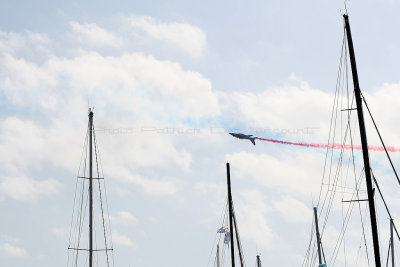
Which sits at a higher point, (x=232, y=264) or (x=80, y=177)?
(x=80, y=177)

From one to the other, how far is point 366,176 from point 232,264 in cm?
2294

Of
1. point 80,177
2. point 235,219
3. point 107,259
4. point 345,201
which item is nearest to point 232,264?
point 235,219

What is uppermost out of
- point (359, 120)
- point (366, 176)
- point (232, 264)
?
point (359, 120)

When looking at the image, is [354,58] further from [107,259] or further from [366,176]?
[107,259]

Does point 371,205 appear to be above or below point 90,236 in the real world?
above

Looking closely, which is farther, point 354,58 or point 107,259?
point 107,259

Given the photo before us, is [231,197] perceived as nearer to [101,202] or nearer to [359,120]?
[101,202]

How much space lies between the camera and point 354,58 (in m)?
33.0

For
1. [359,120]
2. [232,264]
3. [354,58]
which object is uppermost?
[354,58]

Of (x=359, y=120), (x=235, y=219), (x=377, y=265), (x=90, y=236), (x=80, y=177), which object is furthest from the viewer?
(x=235, y=219)

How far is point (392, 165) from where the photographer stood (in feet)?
107

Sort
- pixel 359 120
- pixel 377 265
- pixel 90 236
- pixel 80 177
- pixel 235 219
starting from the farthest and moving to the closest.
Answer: pixel 235 219 < pixel 80 177 < pixel 90 236 < pixel 359 120 < pixel 377 265

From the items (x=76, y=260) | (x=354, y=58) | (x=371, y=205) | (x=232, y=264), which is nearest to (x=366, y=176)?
(x=371, y=205)

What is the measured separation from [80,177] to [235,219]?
13301mm
